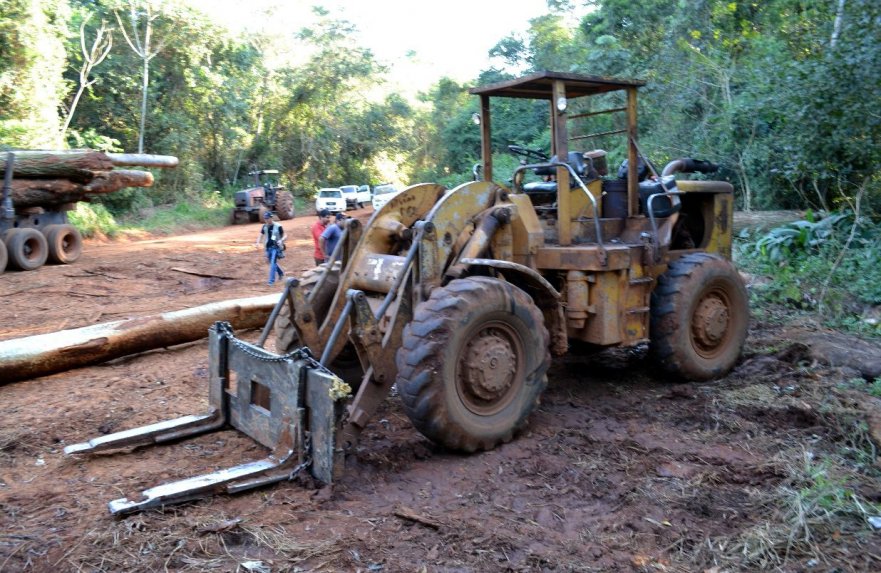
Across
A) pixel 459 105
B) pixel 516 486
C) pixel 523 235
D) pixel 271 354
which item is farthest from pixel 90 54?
pixel 516 486

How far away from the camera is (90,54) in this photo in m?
29.0

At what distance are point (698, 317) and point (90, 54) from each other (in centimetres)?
2859

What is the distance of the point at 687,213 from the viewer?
8000 millimetres

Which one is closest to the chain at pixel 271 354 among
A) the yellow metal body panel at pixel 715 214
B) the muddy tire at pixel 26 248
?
the yellow metal body panel at pixel 715 214

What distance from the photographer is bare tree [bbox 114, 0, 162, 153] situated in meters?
28.8

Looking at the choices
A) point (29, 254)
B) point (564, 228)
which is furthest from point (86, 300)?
point (564, 228)

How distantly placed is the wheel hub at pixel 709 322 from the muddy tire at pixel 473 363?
79.3 inches

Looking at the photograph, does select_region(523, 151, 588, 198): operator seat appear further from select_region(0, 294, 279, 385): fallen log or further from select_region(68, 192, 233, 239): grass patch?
select_region(68, 192, 233, 239): grass patch

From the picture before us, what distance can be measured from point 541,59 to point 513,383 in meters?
30.7

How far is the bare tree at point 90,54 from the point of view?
88.1 ft

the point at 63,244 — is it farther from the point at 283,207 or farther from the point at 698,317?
the point at 698,317

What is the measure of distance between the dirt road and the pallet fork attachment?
0.10 m

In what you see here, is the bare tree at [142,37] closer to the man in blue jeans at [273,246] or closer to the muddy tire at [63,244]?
the muddy tire at [63,244]

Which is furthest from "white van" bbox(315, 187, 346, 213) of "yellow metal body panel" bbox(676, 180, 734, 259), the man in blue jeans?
"yellow metal body panel" bbox(676, 180, 734, 259)
